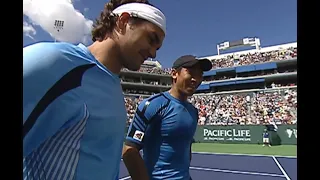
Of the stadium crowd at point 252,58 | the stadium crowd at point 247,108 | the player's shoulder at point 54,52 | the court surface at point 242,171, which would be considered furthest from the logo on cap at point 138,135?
the stadium crowd at point 252,58

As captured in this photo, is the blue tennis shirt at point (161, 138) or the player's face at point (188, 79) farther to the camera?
the player's face at point (188, 79)

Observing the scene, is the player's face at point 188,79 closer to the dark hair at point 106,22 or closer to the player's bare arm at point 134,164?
the player's bare arm at point 134,164

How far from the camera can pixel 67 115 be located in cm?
120

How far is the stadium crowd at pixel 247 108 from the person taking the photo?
31.3 meters

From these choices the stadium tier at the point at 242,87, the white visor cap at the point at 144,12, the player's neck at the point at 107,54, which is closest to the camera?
the player's neck at the point at 107,54

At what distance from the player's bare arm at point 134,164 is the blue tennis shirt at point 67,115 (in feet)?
3.29

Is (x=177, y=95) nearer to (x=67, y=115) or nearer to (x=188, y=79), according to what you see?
(x=188, y=79)

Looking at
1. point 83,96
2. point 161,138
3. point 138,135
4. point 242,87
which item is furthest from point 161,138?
point 242,87

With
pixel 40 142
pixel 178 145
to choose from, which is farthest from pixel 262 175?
pixel 40 142

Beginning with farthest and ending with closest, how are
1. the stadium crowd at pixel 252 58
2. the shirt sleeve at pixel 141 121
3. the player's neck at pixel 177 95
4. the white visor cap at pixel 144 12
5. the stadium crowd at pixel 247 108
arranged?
the stadium crowd at pixel 252 58 < the stadium crowd at pixel 247 108 < the player's neck at pixel 177 95 < the shirt sleeve at pixel 141 121 < the white visor cap at pixel 144 12

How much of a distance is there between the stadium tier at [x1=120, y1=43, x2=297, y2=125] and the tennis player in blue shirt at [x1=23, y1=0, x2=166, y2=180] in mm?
26000

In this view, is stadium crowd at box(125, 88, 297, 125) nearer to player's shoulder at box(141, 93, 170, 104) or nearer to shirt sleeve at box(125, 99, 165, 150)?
player's shoulder at box(141, 93, 170, 104)

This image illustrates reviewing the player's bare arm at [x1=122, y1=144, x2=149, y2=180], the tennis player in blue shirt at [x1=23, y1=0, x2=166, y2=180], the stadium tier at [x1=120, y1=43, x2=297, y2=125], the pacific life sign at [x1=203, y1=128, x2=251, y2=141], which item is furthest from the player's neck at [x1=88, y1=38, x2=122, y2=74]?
the stadium tier at [x1=120, y1=43, x2=297, y2=125]
